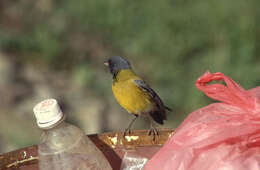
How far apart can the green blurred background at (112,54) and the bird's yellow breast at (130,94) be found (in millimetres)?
1253

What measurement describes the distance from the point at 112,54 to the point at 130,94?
1906 millimetres

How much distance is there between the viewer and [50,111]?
53.6 inches

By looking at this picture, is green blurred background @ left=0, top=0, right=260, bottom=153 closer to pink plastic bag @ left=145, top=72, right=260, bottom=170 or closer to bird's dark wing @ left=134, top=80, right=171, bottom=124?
bird's dark wing @ left=134, top=80, right=171, bottom=124

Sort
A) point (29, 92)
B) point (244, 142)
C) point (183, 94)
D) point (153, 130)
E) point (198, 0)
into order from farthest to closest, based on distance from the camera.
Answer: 1. point (198, 0)
2. point (29, 92)
3. point (183, 94)
4. point (153, 130)
5. point (244, 142)

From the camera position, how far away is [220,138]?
1.35m


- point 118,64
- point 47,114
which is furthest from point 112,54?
point 47,114

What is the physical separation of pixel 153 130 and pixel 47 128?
470 millimetres

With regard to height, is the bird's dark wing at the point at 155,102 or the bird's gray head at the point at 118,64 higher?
the bird's gray head at the point at 118,64

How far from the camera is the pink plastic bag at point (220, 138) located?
1318 mm

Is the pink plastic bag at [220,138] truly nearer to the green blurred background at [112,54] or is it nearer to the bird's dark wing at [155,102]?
the bird's dark wing at [155,102]

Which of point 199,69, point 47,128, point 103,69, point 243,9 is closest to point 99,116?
point 103,69

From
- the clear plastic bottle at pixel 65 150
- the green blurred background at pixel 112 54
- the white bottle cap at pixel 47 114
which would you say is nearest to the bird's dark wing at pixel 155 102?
the clear plastic bottle at pixel 65 150

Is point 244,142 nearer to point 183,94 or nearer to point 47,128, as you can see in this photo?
point 47,128

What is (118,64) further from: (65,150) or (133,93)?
(65,150)
